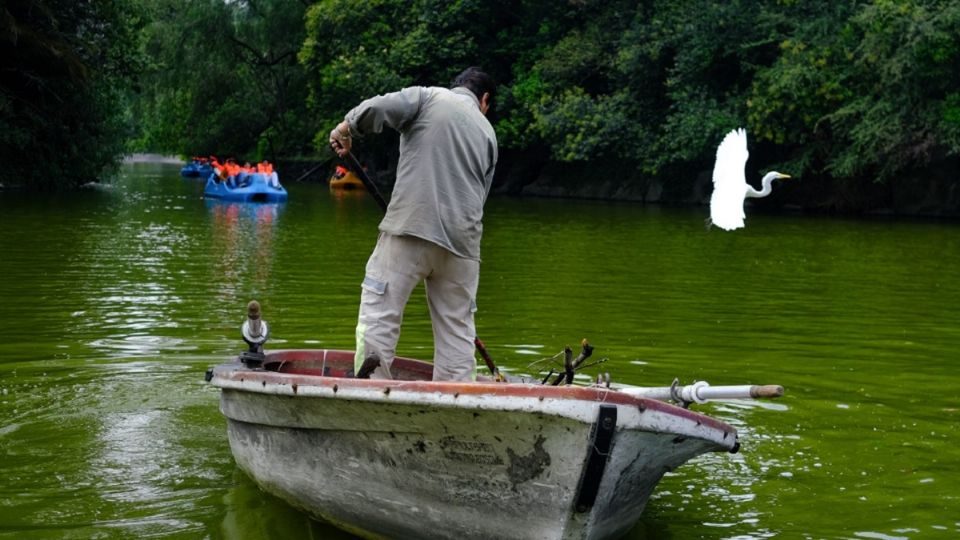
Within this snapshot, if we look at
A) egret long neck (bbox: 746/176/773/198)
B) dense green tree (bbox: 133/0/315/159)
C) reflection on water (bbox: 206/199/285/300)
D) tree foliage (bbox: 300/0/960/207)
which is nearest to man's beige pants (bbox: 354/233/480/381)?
egret long neck (bbox: 746/176/773/198)

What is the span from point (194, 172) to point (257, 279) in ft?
149

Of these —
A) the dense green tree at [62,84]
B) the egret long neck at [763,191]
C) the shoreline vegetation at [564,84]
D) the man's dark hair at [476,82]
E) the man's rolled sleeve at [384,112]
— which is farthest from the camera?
the shoreline vegetation at [564,84]

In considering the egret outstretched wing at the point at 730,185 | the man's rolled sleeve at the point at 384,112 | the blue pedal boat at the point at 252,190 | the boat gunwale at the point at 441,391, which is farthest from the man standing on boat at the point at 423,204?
the blue pedal boat at the point at 252,190

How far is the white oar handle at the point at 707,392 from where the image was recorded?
4723mm

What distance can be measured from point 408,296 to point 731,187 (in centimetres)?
573

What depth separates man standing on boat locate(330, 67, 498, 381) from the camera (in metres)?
5.82

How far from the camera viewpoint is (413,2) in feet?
138

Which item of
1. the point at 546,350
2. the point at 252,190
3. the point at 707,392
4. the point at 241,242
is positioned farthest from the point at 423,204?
the point at 252,190

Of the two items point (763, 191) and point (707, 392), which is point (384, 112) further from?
point (763, 191)

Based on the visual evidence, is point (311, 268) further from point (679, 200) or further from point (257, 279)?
point (679, 200)

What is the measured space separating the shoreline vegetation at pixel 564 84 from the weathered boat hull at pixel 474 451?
21.2m

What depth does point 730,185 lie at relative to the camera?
11125 mm

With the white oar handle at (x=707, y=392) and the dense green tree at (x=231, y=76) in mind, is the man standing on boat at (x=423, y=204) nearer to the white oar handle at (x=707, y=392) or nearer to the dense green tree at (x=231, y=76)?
the white oar handle at (x=707, y=392)

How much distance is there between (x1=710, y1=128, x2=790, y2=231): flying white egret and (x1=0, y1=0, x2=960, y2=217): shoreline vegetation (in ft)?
56.9
